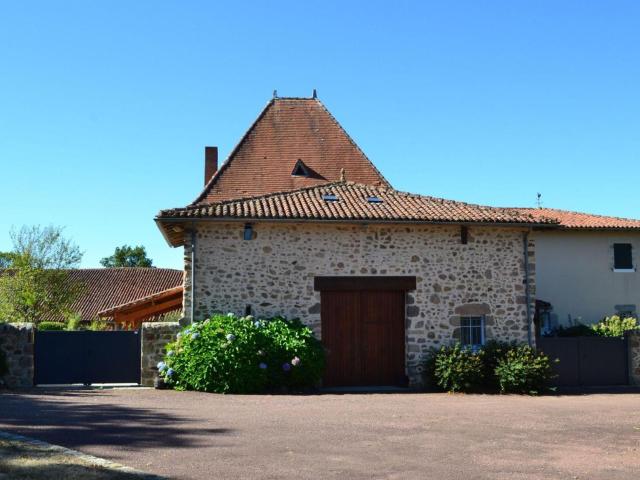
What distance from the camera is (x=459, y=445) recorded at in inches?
326

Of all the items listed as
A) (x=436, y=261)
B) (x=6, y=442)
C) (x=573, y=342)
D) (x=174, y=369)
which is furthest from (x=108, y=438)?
(x=573, y=342)

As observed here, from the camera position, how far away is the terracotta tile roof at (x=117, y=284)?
38013 mm

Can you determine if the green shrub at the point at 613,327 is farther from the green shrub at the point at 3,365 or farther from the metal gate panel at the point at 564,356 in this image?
the green shrub at the point at 3,365

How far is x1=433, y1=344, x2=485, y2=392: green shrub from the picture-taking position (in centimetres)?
1443

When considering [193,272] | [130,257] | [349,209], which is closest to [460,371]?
[349,209]

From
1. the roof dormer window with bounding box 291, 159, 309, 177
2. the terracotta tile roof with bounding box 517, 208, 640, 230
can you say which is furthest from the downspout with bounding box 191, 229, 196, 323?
the terracotta tile roof with bounding box 517, 208, 640, 230

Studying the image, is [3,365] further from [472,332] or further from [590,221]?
[590,221]

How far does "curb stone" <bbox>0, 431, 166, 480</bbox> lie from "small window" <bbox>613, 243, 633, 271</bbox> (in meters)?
21.5

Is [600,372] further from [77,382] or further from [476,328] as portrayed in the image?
[77,382]

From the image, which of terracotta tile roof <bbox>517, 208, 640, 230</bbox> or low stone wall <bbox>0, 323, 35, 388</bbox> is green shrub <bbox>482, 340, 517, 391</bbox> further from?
low stone wall <bbox>0, 323, 35, 388</bbox>

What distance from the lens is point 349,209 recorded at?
610 inches

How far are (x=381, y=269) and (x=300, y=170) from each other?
23.6 feet

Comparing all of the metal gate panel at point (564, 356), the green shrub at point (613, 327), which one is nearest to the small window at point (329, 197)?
the metal gate panel at point (564, 356)

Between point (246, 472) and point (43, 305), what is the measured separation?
1012 inches
